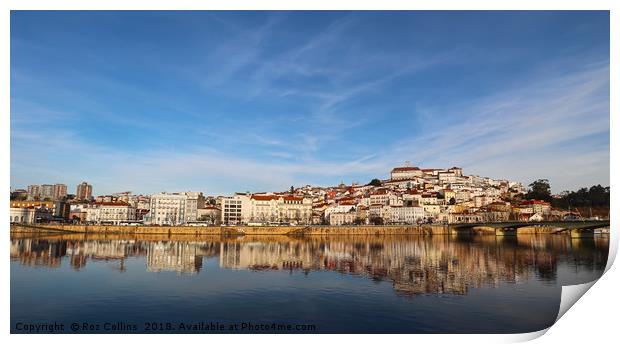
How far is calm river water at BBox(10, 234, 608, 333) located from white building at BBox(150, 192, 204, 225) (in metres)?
21.1

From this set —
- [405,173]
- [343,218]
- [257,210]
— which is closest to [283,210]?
[257,210]

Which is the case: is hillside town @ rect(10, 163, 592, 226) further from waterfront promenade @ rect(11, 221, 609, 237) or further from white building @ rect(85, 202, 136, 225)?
waterfront promenade @ rect(11, 221, 609, 237)

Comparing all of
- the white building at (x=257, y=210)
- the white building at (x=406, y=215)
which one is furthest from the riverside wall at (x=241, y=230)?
the white building at (x=257, y=210)

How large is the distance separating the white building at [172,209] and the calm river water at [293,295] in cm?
2111

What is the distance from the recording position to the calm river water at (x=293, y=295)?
4.68 metres

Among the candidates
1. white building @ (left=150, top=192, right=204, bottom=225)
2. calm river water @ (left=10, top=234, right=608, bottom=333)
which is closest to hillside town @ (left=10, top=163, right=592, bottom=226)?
white building @ (left=150, top=192, right=204, bottom=225)

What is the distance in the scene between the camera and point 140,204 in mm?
40250

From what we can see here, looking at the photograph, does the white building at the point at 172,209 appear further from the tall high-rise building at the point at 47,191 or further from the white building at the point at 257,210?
the tall high-rise building at the point at 47,191
